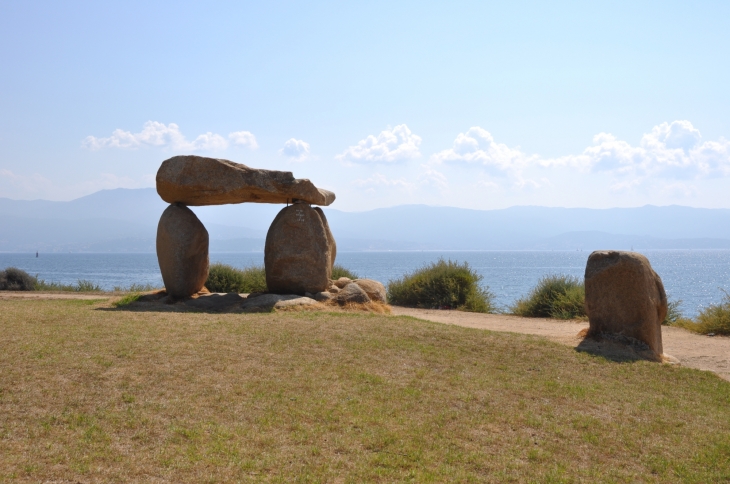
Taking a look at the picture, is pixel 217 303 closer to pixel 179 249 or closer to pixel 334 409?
pixel 179 249

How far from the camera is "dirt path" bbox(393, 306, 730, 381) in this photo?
11.1 meters

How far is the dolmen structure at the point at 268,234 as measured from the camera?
14.1 meters

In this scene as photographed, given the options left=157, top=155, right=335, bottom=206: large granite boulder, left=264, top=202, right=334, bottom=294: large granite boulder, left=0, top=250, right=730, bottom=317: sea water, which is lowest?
left=0, top=250, right=730, bottom=317: sea water

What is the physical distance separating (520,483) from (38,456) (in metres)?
4.13

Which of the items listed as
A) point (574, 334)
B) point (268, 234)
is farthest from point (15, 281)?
point (574, 334)

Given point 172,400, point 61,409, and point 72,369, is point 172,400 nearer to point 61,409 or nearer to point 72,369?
point 61,409

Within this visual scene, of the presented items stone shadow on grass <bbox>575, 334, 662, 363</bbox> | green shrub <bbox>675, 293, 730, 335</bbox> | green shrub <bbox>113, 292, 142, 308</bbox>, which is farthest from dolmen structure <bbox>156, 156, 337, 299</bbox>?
green shrub <bbox>675, 293, 730, 335</bbox>

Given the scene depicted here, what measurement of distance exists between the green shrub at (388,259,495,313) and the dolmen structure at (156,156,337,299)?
544 cm

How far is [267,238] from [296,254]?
2.72ft

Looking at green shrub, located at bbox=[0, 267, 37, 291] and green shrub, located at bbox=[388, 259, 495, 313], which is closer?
green shrub, located at bbox=[388, 259, 495, 313]

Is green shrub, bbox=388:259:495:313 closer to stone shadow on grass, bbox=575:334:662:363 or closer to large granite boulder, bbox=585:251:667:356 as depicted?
large granite boulder, bbox=585:251:667:356

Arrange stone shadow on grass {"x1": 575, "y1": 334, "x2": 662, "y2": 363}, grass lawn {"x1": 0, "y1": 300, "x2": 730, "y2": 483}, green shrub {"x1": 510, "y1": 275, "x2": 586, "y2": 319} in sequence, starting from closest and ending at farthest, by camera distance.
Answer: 1. grass lawn {"x1": 0, "y1": 300, "x2": 730, "y2": 483}
2. stone shadow on grass {"x1": 575, "y1": 334, "x2": 662, "y2": 363}
3. green shrub {"x1": 510, "y1": 275, "x2": 586, "y2": 319}

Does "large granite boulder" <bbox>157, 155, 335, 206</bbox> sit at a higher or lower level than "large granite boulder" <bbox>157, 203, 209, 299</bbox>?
higher

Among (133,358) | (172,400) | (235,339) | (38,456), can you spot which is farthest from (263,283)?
(38,456)
